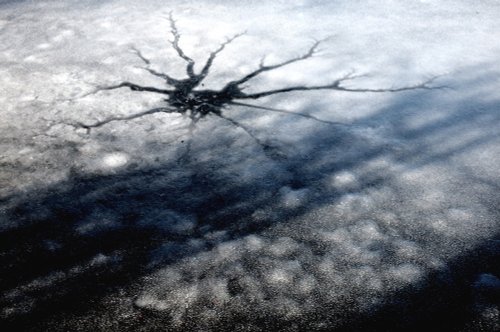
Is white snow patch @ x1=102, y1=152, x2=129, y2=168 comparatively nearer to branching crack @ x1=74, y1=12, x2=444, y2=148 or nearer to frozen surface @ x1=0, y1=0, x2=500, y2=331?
frozen surface @ x1=0, y1=0, x2=500, y2=331

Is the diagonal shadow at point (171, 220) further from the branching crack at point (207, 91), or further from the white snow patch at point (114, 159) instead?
the branching crack at point (207, 91)

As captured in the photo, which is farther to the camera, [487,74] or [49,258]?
[487,74]

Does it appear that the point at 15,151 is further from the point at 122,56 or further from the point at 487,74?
the point at 487,74

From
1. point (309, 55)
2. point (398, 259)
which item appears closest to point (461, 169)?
point (398, 259)

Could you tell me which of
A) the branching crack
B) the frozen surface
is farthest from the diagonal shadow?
the branching crack

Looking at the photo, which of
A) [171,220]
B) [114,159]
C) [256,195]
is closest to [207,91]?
Answer: [114,159]

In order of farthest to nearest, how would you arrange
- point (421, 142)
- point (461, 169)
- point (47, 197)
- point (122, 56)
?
point (122, 56), point (421, 142), point (461, 169), point (47, 197)

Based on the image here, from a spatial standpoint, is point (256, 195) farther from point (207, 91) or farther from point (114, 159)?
point (207, 91)

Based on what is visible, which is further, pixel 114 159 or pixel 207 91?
pixel 207 91

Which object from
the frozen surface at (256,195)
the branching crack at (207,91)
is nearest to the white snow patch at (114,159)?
the frozen surface at (256,195)
